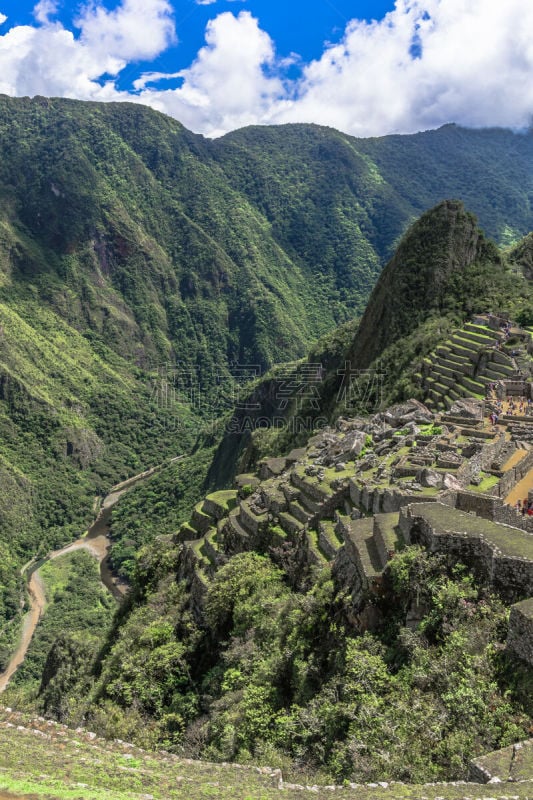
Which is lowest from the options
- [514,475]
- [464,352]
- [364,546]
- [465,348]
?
[364,546]

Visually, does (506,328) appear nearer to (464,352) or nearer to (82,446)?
(464,352)

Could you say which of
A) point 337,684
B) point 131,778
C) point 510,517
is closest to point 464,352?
point 510,517

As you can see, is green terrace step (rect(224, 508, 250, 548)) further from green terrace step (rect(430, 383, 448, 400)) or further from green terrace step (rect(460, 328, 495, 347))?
green terrace step (rect(460, 328, 495, 347))

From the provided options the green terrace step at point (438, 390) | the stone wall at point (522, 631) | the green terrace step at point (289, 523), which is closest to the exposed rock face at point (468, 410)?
the green terrace step at point (438, 390)

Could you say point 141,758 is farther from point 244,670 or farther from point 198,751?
point 244,670

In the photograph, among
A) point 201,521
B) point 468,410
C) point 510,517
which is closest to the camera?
point 510,517

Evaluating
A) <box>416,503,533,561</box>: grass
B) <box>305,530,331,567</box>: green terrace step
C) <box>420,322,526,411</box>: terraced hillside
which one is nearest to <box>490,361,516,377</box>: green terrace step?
<box>420,322,526,411</box>: terraced hillside

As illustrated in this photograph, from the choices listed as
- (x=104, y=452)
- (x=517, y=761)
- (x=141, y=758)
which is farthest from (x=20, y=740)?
(x=104, y=452)

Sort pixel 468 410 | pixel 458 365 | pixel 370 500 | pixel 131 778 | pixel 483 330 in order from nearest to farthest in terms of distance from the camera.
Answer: pixel 131 778, pixel 370 500, pixel 468 410, pixel 458 365, pixel 483 330
